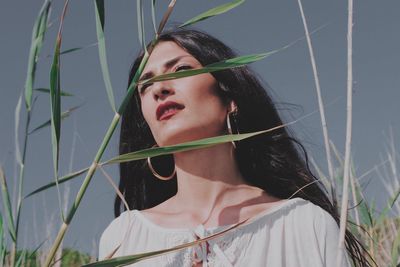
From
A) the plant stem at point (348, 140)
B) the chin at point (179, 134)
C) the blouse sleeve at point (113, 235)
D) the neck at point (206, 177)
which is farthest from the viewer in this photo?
the blouse sleeve at point (113, 235)

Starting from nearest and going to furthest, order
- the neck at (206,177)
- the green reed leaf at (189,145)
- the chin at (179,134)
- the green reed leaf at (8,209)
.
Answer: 1. the green reed leaf at (189,145)
2. the green reed leaf at (8,209)
3. the chin at (179,134)
4. the neck at (206,177)

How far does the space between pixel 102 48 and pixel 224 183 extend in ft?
2.41

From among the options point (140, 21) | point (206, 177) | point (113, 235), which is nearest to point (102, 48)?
point (140, 21)

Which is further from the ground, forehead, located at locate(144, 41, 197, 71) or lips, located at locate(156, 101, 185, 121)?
forehead, located at locate(144, 41, 197, 71)

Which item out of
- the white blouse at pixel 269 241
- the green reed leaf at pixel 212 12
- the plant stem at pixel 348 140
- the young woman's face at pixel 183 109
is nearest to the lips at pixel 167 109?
the young woman's face at pixel 183 109

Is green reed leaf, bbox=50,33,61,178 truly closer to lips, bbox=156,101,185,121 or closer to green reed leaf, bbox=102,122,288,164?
green reed leaf, bbox=102,122,288,164

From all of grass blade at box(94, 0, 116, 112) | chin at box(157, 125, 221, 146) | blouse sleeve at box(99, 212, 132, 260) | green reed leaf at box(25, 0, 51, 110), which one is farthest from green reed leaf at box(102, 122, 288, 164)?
blouse sleeve at box(99, 212, 132, 260)

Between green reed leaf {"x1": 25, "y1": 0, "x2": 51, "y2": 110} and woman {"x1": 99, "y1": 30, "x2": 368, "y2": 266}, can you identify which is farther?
woman {"x1": 99, "y1": 30, "x2": 368, "y2": 266}

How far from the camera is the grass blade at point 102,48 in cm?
82

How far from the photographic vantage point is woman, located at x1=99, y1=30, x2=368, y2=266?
1.41 metres

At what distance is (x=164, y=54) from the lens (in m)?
1.58

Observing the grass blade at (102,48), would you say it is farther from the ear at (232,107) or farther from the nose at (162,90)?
the ear at (232,107)

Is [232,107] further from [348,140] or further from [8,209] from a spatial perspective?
[348,140]

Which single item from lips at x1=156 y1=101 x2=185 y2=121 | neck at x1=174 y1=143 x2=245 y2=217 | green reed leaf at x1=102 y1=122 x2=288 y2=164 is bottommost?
neck at x1=174 y1=143 x2=245 y2=217
